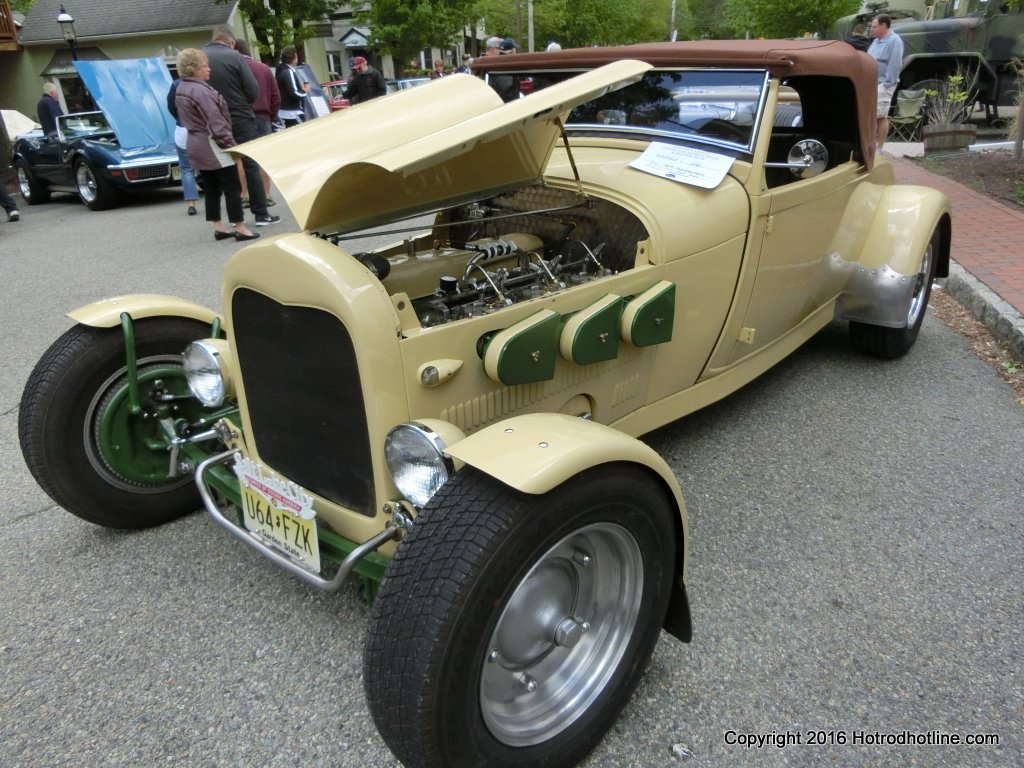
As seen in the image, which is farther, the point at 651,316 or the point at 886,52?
the point at 886,52

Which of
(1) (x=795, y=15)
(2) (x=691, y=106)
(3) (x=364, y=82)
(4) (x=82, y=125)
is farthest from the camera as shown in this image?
(1) (x=795, y=15)

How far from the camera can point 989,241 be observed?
6.04m

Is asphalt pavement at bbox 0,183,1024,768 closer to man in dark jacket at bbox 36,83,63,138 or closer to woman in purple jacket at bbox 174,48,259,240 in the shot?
woman in purple jacket at bbox 174,48,259,240

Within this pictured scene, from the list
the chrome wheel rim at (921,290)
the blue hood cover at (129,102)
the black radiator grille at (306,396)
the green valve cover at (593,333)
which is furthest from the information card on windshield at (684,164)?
the blue hood cover at (129,102)

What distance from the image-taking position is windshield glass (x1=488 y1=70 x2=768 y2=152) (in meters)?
2.93

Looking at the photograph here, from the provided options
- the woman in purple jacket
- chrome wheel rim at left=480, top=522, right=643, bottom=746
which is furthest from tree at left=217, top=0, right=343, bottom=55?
chrome wheel rim at left=480, top=522, right=643, bottom=746

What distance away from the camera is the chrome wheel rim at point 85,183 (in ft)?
35.0

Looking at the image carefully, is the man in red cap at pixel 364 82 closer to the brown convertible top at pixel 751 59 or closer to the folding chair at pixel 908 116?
the brown convertible top at pixel 751 59

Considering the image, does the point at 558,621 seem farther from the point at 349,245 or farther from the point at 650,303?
the point at 349,245

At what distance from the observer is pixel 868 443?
10.9ft

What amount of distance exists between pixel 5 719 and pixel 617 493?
5.93 ft

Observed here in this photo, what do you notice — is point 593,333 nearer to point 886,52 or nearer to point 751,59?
point 751,59

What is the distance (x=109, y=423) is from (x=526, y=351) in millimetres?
1612
